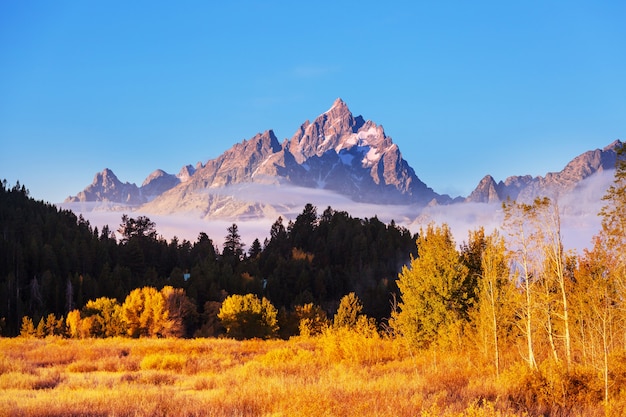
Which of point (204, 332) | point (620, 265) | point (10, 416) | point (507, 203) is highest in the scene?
point (507, 203)

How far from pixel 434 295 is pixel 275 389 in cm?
1499

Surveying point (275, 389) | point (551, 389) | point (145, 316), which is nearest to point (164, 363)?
point (275, 389)

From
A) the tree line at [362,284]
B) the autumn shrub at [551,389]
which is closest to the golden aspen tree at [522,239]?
the tree line at [362,284]

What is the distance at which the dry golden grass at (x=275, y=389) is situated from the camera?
1032cm

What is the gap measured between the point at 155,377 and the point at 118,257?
353 ft

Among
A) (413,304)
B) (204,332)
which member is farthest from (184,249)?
(413,304)

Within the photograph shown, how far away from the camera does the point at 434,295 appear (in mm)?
25594

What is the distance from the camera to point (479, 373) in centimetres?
1644

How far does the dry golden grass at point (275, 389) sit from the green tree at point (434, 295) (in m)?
2.81

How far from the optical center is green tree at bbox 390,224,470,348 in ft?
82.2

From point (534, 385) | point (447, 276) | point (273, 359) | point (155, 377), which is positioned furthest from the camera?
point (447, 276)

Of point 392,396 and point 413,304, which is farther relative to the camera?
point 413,304

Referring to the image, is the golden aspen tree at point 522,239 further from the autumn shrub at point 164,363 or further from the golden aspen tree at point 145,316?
the golden aspen tree at point 145,316

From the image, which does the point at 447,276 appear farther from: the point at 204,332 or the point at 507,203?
the point at 204,332
